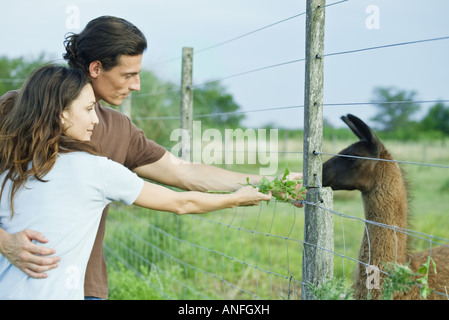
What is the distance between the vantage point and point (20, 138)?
2271 mm

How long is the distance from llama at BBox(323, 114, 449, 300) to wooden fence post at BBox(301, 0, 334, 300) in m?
1.15

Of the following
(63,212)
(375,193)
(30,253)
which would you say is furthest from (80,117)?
(375,193)

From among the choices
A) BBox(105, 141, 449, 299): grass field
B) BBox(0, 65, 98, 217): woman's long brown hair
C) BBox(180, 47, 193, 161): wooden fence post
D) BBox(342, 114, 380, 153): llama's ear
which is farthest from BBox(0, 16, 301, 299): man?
BBox(180, 47, 193, 161): wooden fence post

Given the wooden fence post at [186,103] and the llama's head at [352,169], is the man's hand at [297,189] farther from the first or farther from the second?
the wooden fence post at [186,103]

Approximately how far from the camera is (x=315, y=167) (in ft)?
9.06

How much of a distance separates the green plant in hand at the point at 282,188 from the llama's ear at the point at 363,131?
125 cm

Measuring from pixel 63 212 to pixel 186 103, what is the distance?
2940 mm

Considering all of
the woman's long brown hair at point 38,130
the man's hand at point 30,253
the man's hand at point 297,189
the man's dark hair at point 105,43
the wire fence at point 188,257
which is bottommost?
the wire fence at point 188,257

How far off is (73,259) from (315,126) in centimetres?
137

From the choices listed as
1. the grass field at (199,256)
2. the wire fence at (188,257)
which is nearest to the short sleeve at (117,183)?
the grass field at (199,256)

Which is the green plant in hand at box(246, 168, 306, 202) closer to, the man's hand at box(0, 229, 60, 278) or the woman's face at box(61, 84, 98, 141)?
the woman's face at box(61, 84, 98, 141)

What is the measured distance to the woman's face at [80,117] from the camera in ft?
7.62

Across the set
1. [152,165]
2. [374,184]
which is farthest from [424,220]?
[152,165]
